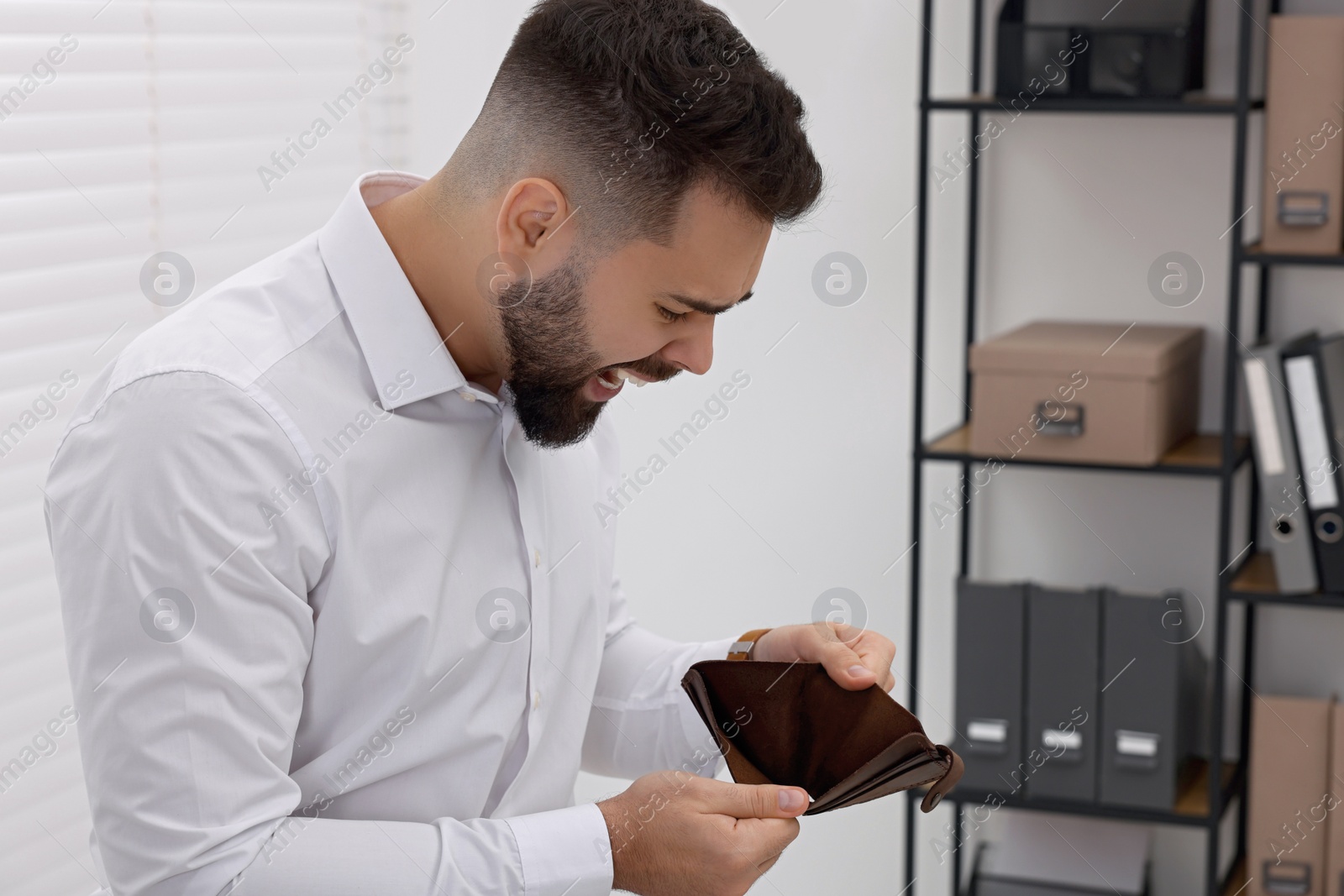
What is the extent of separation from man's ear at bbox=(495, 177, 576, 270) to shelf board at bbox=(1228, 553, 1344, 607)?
1403mm

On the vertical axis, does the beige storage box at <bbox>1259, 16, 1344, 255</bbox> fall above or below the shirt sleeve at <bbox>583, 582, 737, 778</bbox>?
above

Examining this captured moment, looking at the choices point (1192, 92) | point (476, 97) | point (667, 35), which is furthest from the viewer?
point (476, 97)

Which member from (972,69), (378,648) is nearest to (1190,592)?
(972,69)

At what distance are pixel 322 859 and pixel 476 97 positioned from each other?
192 centimetres

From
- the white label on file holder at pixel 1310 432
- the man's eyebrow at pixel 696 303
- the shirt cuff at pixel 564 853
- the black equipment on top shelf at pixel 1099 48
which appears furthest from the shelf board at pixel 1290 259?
the shirt cuff at pixel 564 853

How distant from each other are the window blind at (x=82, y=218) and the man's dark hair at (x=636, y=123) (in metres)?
0.56

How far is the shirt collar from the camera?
118 cm

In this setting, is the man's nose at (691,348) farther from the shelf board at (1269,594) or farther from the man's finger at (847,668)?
the shelf board at (1269,594)

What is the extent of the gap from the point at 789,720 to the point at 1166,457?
1088mm

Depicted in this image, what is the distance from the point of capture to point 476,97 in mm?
2682

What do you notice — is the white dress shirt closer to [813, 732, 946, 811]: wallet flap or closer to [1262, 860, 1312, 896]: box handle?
[813, 732, 946, 811]: wallet flap

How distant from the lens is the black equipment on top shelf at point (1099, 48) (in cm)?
210

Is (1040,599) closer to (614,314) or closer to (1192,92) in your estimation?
(1192,92)

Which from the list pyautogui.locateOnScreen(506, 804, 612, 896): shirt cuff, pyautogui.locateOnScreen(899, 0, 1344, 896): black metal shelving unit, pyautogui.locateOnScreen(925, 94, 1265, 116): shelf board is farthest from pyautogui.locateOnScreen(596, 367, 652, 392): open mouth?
pyautogui.locateOnScreen(925, 94, 1265, 116): shelf board
